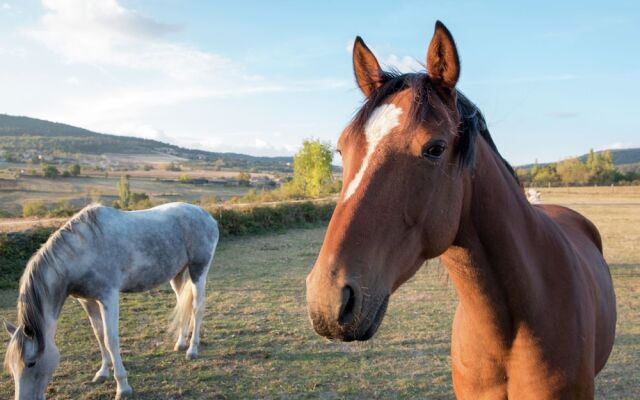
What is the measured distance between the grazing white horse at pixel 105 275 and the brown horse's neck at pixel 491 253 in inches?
164

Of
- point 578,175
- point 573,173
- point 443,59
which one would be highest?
point 573,173

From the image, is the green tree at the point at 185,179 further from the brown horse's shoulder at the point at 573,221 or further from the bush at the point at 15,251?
the brown horse's shoulder at the point at 573,221

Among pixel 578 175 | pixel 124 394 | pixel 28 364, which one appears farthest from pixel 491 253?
pixel 578 175

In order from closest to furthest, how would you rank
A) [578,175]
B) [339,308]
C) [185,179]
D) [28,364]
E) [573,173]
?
[339,308] → [28,364] → [185,179] → [578,175] → [573,173]

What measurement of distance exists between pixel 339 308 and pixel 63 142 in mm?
89347

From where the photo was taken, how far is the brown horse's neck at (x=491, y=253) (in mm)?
1698

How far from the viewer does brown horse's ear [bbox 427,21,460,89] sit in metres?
1.47

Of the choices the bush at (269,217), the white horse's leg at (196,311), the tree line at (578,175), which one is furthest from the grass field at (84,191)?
the tree line at (578,175)

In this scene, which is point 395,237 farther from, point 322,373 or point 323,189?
point 323,189

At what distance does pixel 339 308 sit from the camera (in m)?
1.21

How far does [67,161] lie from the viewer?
6156cm

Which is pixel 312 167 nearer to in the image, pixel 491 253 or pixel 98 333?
pixel 98 333

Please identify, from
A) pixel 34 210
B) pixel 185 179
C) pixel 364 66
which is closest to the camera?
pixel 364 66

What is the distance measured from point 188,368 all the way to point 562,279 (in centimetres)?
483
